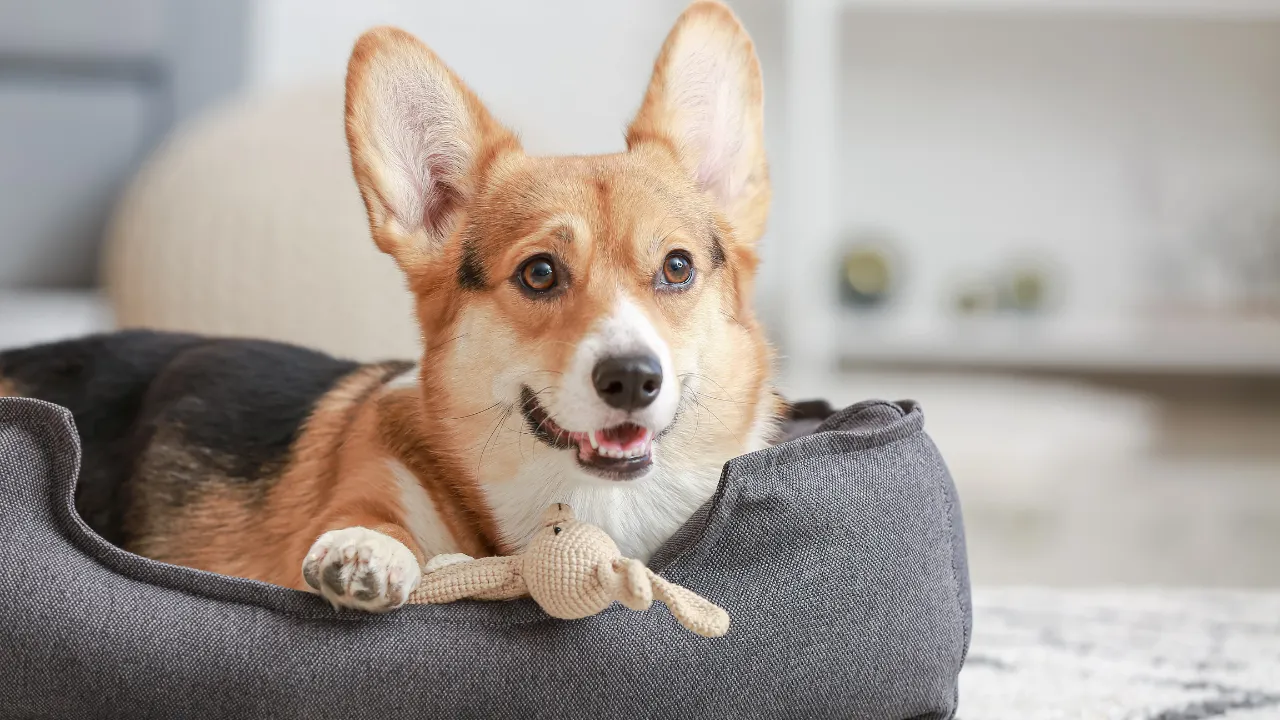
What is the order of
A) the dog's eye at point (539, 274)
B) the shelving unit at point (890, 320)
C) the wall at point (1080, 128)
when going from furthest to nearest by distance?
the wall at point (1080, 128) < the shelving unit at point (890, 320) < the dog's eye at point (539, 274)

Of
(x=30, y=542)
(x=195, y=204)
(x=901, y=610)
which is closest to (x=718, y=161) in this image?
(x=901, y=610)

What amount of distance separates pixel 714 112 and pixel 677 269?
0.89 feet

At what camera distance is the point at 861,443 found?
1.22 meters

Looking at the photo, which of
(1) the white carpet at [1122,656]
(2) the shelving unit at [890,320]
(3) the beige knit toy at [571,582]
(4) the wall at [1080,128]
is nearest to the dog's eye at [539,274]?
(3) the beige knit toy at [571,582]

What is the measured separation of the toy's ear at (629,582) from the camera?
38.8 inches

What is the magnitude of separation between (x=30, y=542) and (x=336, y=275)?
1564mm

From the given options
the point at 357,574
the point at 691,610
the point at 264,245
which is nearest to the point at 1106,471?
the point at 264,245

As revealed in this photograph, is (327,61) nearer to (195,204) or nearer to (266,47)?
(266,47)

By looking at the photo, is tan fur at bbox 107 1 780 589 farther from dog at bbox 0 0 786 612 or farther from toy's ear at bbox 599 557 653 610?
toy's ear at bbox 599 557 653 610

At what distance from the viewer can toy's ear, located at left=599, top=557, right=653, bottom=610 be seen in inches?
38.8

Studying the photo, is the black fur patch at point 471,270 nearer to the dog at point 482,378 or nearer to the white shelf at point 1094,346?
the dog at point 482,378

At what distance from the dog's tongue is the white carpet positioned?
0.58 meters

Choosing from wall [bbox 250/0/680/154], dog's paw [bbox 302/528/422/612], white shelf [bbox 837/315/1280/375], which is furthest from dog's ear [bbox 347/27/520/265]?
white shelf [bbox 837/315/1280/375]

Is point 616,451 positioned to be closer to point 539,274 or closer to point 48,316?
point 539,274
